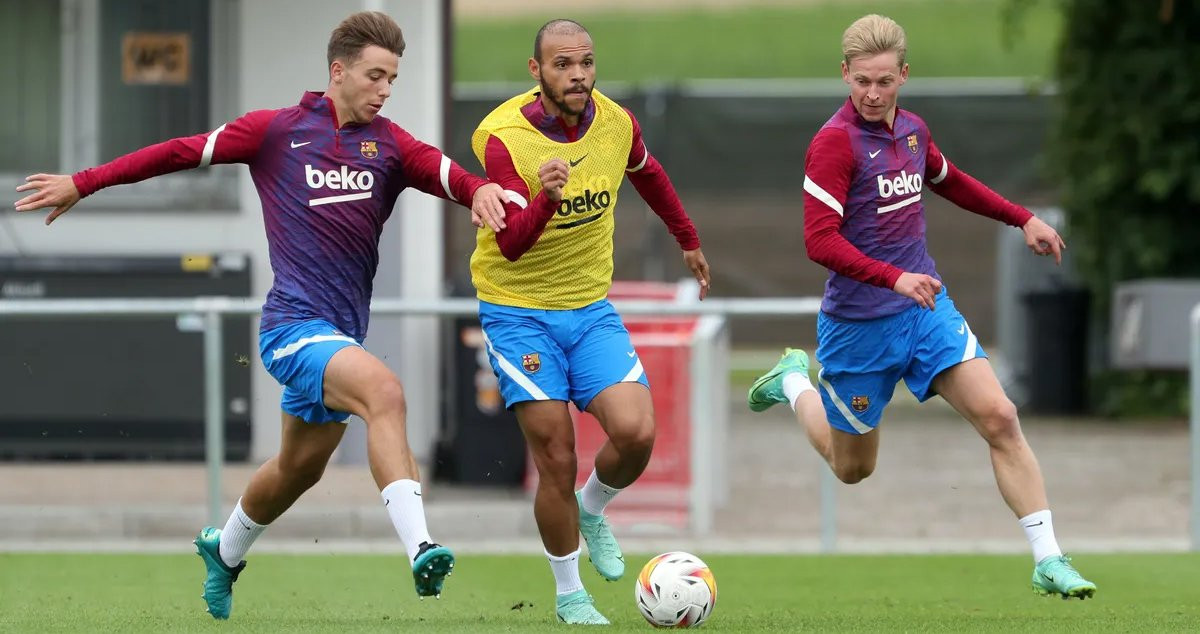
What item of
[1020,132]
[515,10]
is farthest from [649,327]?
[515,10]

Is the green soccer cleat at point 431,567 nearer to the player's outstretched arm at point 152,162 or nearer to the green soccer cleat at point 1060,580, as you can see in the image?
the player's outstretched arm at point 152,162

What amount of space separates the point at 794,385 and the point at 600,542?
1407mm

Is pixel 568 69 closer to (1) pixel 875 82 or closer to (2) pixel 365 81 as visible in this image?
(2) pixel 365 81

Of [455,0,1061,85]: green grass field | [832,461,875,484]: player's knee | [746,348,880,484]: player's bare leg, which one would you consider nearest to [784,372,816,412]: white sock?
Result: [746,348,880,484]: player's bare leg

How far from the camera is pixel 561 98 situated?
7.62m

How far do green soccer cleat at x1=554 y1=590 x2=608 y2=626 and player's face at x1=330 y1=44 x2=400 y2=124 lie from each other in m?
1.99

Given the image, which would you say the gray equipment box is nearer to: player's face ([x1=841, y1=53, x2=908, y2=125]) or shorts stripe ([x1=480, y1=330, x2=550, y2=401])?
player's face ([x1=841, y1=53, x2=908, y2=125])

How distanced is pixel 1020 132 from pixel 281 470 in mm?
14210

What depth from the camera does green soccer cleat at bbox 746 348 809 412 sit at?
9.29 metres

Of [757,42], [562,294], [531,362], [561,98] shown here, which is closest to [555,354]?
[531,362]

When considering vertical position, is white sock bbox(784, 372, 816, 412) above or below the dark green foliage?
below

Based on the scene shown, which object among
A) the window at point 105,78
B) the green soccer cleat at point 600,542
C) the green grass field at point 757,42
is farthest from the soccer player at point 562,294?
the green grass field at point 757,42

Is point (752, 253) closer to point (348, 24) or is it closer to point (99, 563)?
point (99, 563)

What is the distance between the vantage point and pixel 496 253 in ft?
25.5
